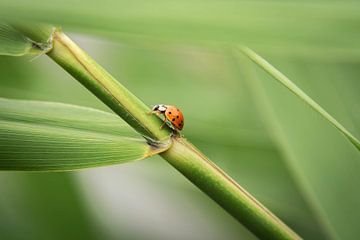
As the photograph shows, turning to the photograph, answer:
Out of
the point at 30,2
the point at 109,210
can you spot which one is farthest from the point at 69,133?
the point at 109,210

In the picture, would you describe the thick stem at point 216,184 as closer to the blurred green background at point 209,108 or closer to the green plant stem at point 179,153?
the green plant stem at point 179,153

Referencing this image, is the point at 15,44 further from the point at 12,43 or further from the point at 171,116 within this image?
the point at 171,116

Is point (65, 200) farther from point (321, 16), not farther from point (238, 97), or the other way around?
point (321, 16)

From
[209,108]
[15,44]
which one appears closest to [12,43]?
[15,44]

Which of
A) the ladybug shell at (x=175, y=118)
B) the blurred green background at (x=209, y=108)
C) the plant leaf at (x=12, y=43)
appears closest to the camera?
the blurred green background at (x=209, y=108)

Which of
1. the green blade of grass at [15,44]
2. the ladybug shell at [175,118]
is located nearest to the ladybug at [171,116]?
the ladybug shell at [175,118]

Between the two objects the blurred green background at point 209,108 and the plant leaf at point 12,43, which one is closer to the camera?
the blurred green background at point 209,108

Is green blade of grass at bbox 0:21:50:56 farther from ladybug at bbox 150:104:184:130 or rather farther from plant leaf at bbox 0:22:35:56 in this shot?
ladybug at bbox 150:104:184:130
